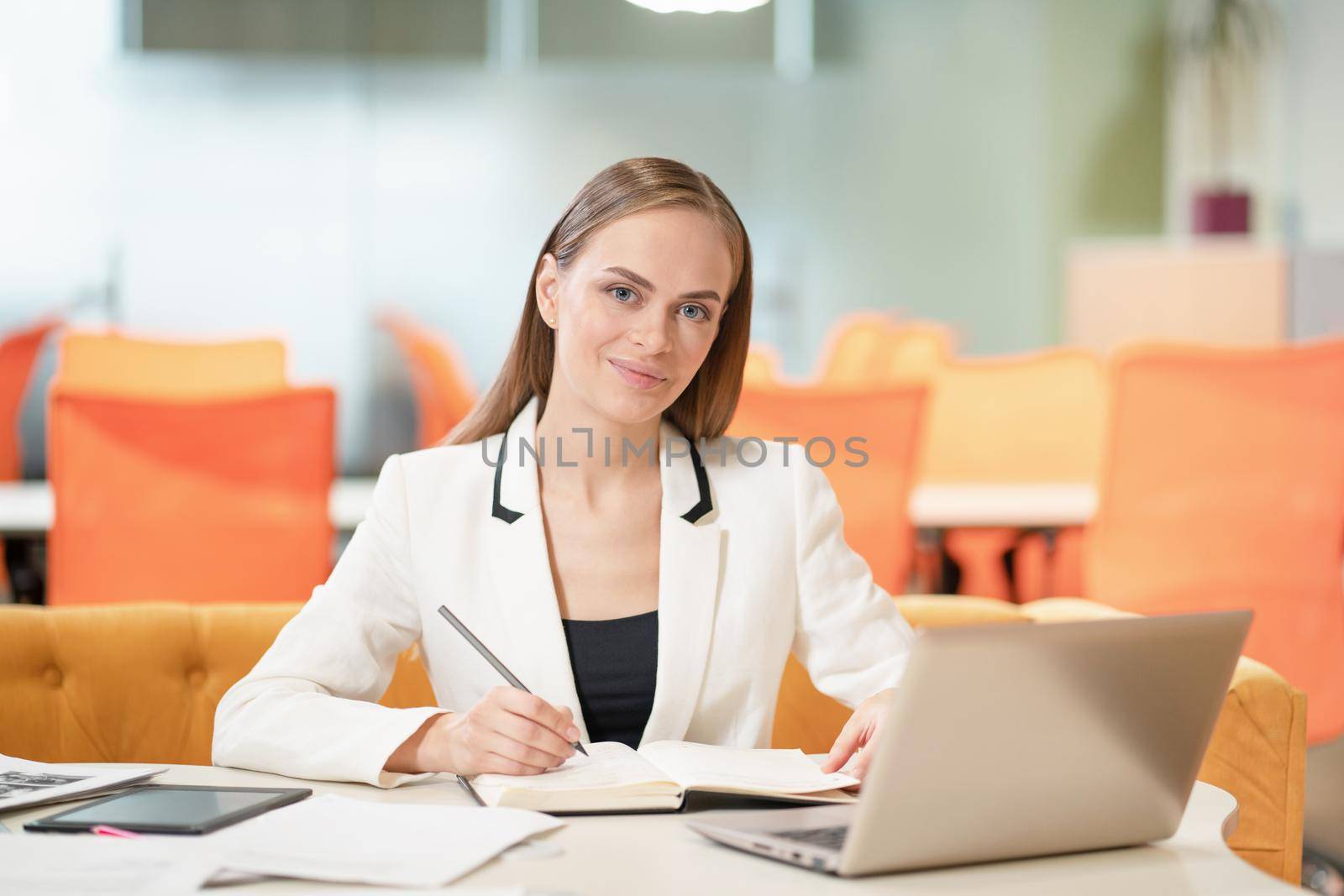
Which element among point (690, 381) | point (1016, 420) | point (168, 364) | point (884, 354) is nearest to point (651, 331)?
point (690, 381)

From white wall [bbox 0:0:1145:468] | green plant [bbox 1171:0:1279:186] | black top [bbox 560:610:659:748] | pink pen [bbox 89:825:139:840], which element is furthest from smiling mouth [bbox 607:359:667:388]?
green plant [bbox 1171:0:1279:186]

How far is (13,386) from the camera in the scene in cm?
499

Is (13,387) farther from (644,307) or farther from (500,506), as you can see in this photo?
(644,307)

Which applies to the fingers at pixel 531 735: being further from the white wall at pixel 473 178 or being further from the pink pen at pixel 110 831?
the white wall at pixel 473 178

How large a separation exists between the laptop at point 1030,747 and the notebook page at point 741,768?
0.11 m

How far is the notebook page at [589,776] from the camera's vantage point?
3.93ft

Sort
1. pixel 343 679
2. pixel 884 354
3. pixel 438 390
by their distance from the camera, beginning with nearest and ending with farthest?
pixel 343 679 < pixel 438 390 < pixel 884 354

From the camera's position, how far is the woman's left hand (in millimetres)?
1294

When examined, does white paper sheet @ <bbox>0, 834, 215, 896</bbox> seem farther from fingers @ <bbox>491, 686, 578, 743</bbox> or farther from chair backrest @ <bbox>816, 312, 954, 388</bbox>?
chair backrest @ <bbox>816, 312, 954, 388</bbox>

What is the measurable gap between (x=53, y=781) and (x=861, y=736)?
0.72m

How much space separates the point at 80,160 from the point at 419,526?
5738mm

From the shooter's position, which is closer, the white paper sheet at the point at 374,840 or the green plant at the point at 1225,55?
the white paper sheet at the point at 374,840

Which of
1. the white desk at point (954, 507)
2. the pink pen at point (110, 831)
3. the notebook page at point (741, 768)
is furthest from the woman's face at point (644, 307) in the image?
the white desk at point (954, 507)

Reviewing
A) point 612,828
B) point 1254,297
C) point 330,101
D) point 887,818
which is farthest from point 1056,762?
point 330,101
